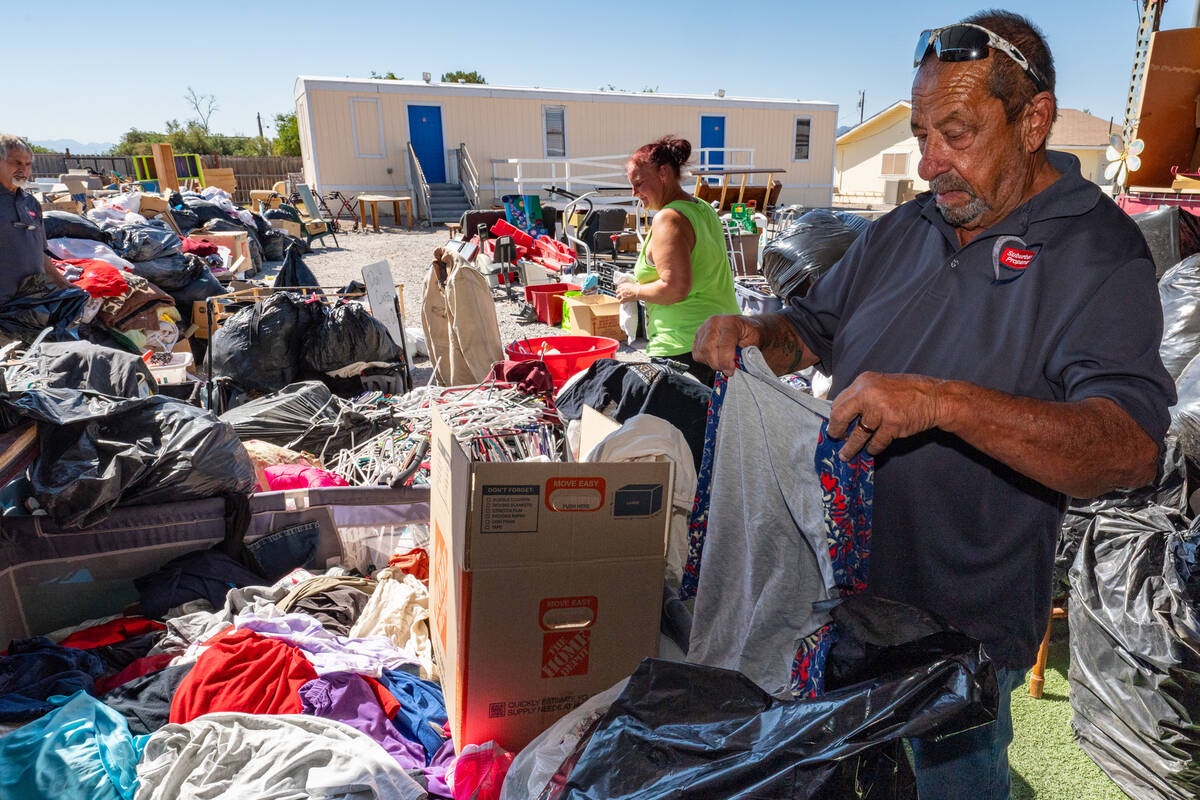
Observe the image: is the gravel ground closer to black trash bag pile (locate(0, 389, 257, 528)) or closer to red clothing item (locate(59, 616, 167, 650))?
black trash bag pile (locate(0, 389, 257, 528))

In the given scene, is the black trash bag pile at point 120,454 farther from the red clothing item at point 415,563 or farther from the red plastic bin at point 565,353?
the red plastic bin at point 565,353

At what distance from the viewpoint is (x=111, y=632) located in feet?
7.46

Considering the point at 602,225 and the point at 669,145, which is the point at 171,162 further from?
the point at 669,145

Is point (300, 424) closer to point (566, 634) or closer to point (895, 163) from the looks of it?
point (566, 634)

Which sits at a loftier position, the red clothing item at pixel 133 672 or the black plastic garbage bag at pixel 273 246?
the black plastic garbage bag at pixel 273 246

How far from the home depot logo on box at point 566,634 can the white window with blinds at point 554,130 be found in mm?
20838

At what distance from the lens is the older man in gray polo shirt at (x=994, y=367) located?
3.53 feet

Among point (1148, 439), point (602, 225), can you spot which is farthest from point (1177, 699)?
point (602, 225)

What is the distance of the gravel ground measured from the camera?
7.44 m

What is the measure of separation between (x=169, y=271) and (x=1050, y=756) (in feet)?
24.9

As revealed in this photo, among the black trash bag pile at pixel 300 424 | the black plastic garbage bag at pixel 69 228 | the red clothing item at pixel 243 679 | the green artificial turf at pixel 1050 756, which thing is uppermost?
the black plastic garbage bag at pixel 69 228

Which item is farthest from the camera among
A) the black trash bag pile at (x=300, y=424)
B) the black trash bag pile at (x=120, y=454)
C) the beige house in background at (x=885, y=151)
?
the beige house in background at (x=885, y=151)

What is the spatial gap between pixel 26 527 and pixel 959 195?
2.74 m

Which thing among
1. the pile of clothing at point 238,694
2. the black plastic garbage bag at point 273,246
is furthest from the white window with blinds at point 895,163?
the pile of clothing at point 238,694
